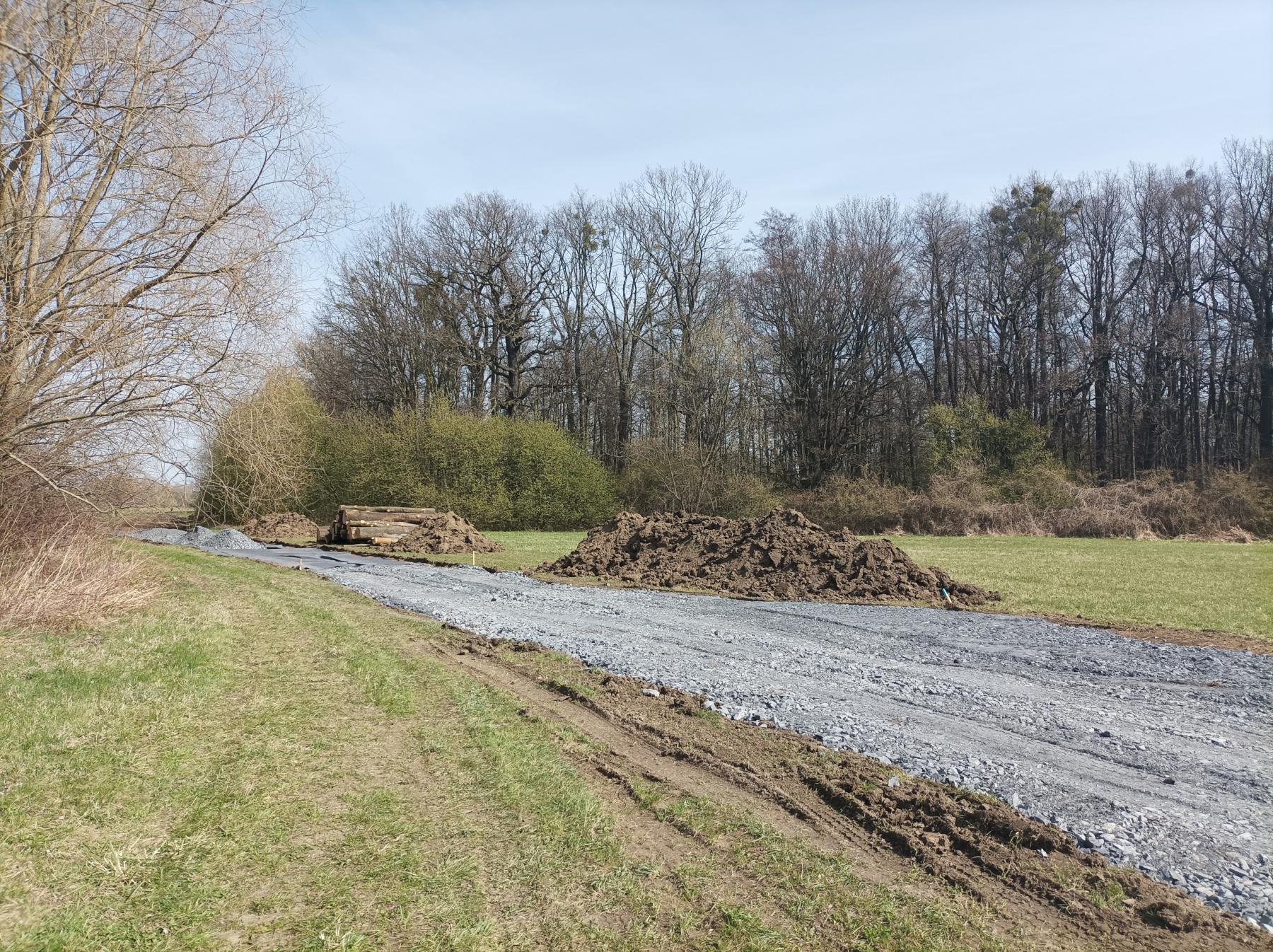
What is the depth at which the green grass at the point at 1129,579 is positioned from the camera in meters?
10.4

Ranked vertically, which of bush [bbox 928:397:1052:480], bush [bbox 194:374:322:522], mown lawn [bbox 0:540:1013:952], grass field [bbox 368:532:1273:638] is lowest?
mown lawn [bbox 0:540:1013:952]

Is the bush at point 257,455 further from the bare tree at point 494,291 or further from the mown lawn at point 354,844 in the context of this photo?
the bare tree at point 494,291

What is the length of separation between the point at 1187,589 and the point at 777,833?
12383 millimetres

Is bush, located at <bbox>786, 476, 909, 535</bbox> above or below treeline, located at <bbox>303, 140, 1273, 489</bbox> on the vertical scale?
below

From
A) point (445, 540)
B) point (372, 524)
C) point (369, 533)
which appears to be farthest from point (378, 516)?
point (445, 540)

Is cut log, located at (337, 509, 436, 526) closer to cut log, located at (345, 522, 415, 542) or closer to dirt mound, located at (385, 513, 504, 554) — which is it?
cut log, located at (345, 522, 415, 542)

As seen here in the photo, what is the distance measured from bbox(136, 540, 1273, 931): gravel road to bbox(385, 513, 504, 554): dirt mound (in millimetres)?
9295

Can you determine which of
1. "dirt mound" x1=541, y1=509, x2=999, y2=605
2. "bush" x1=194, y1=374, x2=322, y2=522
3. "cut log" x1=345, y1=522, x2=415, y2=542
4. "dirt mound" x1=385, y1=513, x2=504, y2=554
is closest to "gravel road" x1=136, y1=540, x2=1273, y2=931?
"dirt mound" x1=541, y1=509, x2=999, y2=605

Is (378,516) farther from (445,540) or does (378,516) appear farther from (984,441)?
(984,441)

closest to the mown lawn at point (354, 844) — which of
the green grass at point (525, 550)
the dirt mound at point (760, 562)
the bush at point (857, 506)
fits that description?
the dirt mound at point (760, 562)

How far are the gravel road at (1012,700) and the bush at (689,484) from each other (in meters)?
21.3

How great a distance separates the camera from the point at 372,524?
23.2 meters

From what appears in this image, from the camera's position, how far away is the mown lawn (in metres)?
2.79

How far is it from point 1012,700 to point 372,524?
800 inches
